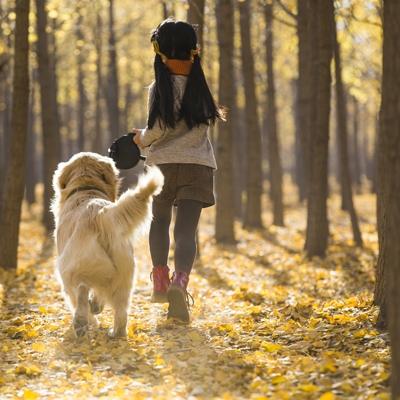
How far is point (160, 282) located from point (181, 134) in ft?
4.30

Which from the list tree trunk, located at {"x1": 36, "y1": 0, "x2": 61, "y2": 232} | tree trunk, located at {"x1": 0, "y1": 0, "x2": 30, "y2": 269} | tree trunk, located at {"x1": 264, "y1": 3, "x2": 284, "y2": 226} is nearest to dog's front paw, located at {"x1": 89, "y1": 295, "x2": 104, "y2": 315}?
tree trunk, located at {"x1": 0, "y1": 0, "x2": 30, "y2": 269}

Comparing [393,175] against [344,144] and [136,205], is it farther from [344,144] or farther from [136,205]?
[344,144]

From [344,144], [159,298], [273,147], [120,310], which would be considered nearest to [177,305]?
[159,298]

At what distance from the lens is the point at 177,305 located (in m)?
5.38

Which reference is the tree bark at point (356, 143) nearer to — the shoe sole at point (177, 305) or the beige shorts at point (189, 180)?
the beige shorts at point (189, 180)

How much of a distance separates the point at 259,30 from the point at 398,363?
17.9 meters

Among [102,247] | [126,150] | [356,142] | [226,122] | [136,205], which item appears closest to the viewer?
[136,205]

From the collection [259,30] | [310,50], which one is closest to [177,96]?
[310,50]

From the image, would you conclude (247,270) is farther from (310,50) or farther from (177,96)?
(177,96)

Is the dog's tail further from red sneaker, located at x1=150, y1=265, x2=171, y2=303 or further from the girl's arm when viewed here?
red sneaker, located at x1=150, y1=265, x2=171, y2=303

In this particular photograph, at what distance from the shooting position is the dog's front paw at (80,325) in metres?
4.90

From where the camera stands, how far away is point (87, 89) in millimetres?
31547

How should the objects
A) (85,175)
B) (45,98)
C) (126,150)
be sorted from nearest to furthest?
(85,175)
(126,150)
(45,98)

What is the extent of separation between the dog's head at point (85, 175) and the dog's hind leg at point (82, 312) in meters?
0.97
